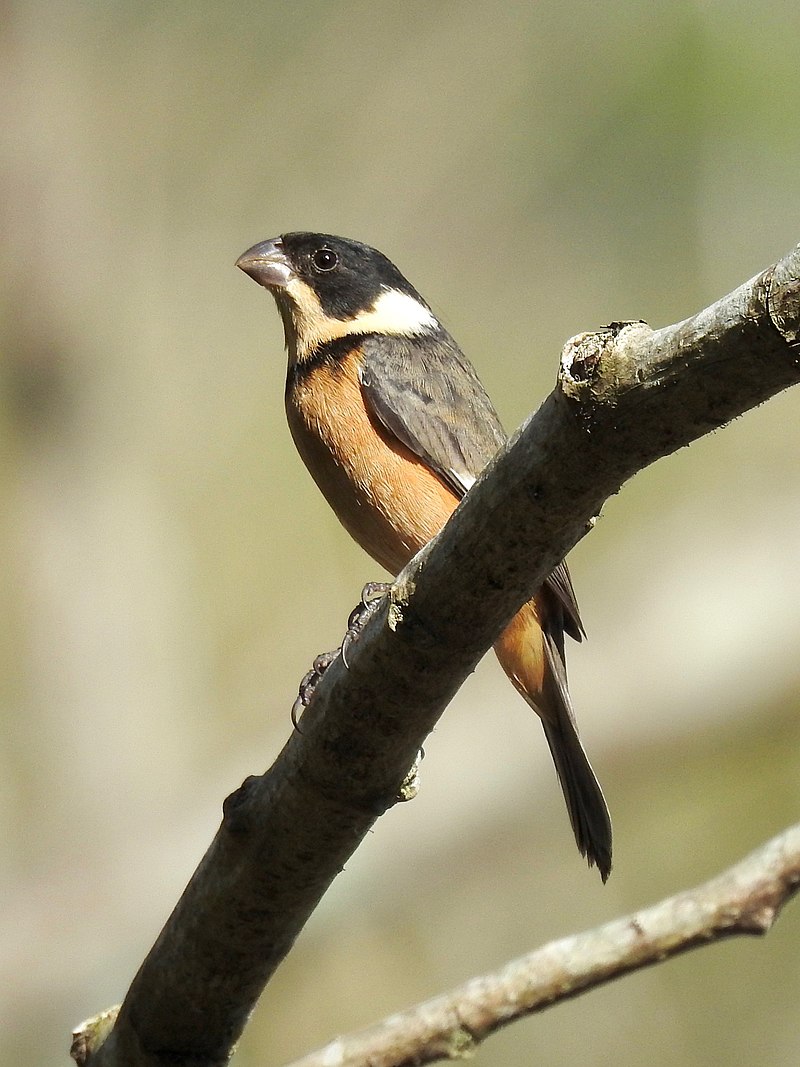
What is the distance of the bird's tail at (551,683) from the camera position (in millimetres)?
4617

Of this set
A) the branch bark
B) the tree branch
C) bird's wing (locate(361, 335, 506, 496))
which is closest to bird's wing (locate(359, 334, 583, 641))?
bird's wing (locate(361, 335, 506, 496))

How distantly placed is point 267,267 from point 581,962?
127 inches

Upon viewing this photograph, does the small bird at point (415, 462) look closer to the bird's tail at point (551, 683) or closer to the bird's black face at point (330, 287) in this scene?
the bird's tail at point (551, 683)

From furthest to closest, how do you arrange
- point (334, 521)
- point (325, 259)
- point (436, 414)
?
point (334, 521), point (325, 259), point (436, 414)

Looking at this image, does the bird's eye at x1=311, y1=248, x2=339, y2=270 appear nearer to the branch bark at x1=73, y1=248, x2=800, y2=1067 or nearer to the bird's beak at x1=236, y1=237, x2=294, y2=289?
the bird's beak at x1=236, y1=237, x2=294, y2=289

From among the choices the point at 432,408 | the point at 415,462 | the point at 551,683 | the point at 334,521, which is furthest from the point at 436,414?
the point at 334,521

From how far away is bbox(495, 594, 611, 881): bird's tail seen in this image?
4617mm

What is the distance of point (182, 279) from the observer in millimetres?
9445

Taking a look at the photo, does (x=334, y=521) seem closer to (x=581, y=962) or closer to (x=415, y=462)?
(x=415, y=462)

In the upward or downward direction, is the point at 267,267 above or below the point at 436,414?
above

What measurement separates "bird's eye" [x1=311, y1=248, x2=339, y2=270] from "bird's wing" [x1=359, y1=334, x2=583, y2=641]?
60 cm

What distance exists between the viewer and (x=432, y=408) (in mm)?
4715

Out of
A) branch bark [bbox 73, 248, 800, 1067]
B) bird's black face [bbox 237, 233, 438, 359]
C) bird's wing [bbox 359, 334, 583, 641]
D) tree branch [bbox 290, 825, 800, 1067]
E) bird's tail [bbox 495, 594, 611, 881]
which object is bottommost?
tree branch [bbox 290, 825, 800, 1067]

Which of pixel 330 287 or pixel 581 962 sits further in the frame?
pixel 330 287
